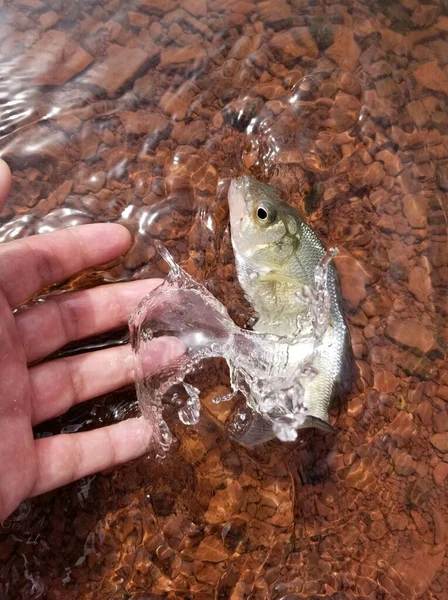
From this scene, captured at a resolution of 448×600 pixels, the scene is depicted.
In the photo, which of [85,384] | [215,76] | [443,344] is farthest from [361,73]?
[85,384]

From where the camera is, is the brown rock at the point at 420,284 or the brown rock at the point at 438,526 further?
the brown rock at the point at 420,284

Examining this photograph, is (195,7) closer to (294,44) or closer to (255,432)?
(294,44)

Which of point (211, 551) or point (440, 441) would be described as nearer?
point (211, 551)

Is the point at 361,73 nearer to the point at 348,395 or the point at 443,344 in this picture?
the point at 443,344

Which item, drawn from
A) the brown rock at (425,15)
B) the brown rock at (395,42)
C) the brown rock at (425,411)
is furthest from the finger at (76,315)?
the brown rock at (425,15)

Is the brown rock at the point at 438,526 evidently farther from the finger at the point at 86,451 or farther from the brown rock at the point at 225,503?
the finger at the point at 86,451

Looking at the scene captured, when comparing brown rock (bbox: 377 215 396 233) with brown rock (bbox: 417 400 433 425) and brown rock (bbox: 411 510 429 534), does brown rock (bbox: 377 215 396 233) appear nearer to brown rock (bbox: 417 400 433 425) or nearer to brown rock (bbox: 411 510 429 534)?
brown rock (bbox: 417 400 433 425)

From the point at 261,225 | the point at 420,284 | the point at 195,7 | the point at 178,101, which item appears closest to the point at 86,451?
the point at 261,225
